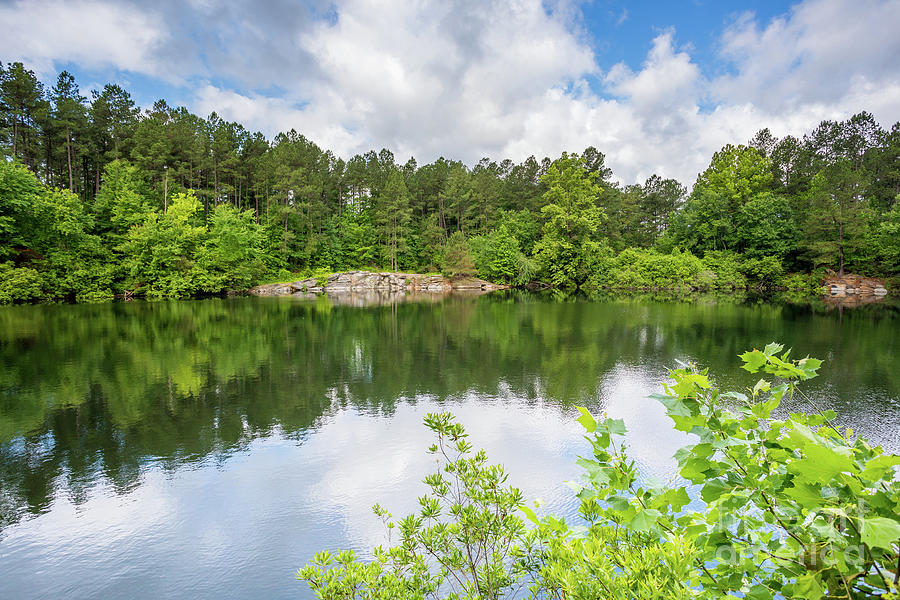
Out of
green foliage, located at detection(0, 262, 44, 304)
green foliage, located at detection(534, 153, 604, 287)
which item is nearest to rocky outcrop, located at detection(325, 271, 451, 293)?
green foliage, located at detection(534, 153, 604, 287)

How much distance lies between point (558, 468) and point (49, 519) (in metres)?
6.30

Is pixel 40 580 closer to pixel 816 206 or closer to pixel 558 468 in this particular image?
pixel 558 468

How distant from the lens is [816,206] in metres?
39.8

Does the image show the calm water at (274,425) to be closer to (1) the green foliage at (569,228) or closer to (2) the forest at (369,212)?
(2) the forest at (369,212)

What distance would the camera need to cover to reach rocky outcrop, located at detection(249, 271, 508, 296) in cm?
4478

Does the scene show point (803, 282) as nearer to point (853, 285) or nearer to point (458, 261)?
point (853, 285)

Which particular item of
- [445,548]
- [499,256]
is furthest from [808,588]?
[499,256]

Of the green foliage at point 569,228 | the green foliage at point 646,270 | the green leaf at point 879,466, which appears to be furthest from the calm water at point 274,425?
the green foliage at point 569,228

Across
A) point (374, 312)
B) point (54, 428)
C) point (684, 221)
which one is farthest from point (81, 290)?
point (684, 221)

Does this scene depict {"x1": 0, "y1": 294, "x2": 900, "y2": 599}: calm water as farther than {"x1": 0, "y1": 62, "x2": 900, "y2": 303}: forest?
No

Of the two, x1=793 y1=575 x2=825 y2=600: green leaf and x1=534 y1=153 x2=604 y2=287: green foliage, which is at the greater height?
x1=534 y1=153 x2=604 y2=287: green foliage

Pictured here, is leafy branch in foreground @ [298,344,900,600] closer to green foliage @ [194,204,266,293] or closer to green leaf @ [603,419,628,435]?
green leaf @ [603,419,628,435]

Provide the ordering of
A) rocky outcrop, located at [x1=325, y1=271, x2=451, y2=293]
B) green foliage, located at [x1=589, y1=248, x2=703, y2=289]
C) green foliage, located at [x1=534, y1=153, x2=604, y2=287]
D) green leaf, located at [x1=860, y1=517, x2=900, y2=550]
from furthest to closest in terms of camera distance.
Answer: green foliage, located at [x1=534, y1=153, x2=604, y2=287] → rocky outcrop, located at [x1=325, y1=271, x2=451, y2=293] → green foliage, located at [x1=589, y1=248, x2=703, y2=289] → green leaf, located at [x1=860, y1=517, x2=900, y2=550]

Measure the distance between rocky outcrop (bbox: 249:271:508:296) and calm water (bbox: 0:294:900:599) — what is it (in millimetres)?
26805
